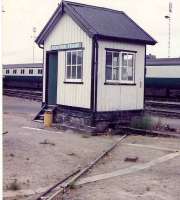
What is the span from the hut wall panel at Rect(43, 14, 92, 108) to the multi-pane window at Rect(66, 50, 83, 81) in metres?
0.27

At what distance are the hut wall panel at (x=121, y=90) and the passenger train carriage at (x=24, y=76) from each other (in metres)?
19.6

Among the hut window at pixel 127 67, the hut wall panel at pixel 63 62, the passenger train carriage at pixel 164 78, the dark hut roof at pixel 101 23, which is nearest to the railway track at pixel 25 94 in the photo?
the passenger train carriage at pixel 164 78

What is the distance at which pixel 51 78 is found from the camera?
57.6ft

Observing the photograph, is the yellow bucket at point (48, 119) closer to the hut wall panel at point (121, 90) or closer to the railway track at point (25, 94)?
the hut wall panel at point (121, 90)

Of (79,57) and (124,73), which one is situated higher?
(79,57)

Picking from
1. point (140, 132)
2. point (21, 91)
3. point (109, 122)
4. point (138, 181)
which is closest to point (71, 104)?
point (109, 122)

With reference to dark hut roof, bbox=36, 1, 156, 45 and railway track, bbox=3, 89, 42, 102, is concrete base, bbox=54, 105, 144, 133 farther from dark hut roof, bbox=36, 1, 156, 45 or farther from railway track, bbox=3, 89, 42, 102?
railway track, bbox=3, 89, 42, 102

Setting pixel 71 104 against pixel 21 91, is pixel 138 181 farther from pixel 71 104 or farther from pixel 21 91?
pixel 21 91

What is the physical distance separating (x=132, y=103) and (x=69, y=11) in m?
4.15

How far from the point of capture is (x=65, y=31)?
52.8 feet

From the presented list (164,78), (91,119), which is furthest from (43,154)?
(164,78)

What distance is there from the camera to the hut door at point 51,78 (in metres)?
17.4

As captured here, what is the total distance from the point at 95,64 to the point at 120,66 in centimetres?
124

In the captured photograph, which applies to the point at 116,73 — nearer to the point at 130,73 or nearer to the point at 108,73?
the point at 108,73
